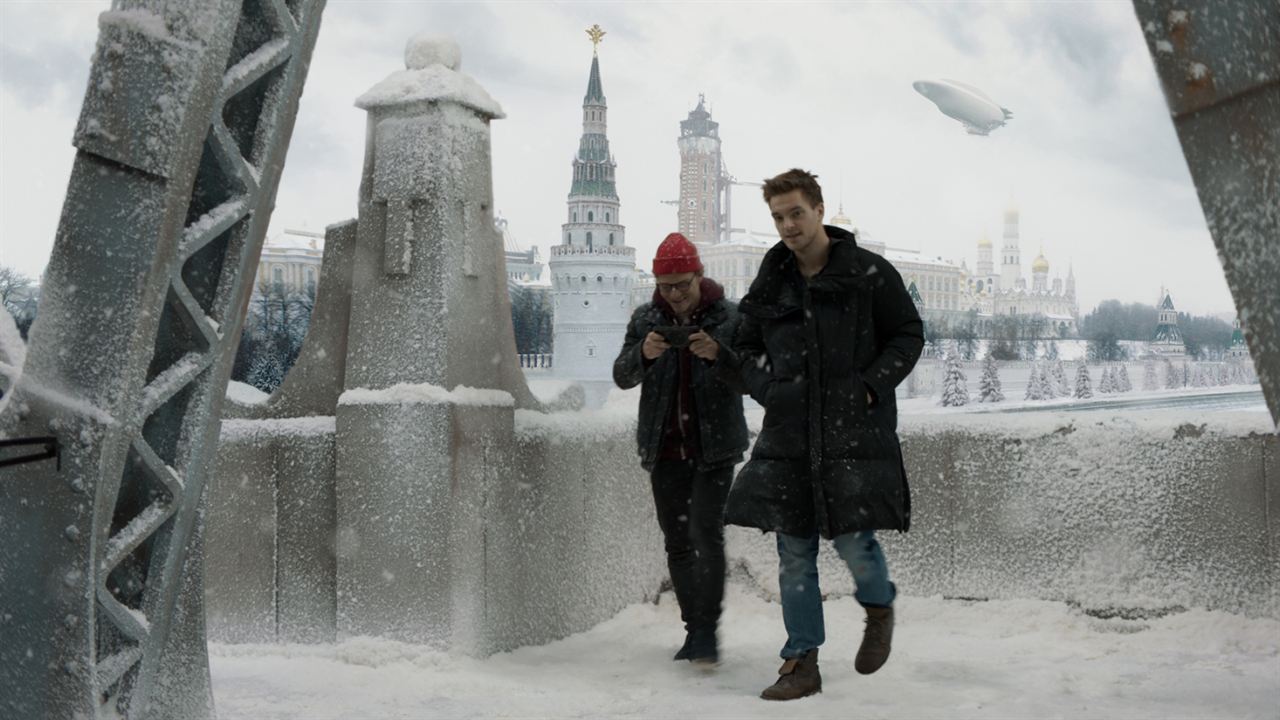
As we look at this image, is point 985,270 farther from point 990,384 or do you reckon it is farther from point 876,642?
point 876,642

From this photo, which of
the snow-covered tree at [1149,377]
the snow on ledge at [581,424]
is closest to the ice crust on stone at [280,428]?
the snow on ledge at [581,424]

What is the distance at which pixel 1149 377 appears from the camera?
35.5 meters

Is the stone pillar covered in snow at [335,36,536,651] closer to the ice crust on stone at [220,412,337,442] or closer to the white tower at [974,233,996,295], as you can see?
the ice crust on stone at [220,412,337,442]

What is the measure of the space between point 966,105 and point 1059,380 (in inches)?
626

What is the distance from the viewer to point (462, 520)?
5246 millimetres

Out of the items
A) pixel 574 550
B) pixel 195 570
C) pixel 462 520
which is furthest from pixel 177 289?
pixel 574 550

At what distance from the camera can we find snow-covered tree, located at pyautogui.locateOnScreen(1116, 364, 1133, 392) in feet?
120

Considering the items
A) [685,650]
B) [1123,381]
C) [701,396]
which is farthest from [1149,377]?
[701,396]

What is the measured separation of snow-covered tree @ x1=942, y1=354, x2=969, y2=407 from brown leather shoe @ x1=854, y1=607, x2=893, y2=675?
37.0m

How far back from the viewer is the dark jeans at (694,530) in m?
5.18

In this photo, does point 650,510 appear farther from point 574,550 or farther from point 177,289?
point 177,289

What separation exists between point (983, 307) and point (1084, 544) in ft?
193

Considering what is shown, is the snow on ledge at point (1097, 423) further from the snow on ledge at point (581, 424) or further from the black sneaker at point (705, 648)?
the black sneaker at point (705, 648)

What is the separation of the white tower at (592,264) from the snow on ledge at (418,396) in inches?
2269
